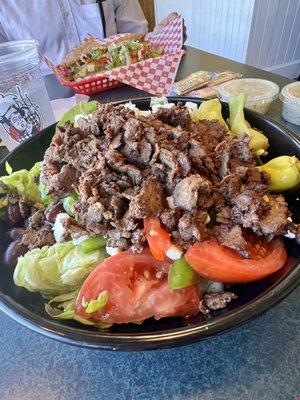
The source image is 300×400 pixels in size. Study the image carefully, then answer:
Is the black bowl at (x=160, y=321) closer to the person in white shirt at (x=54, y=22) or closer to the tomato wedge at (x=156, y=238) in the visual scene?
the tomato wedge at (x=156, y=238)

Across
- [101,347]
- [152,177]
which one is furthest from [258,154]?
[101,347]

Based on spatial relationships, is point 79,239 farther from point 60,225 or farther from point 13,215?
point 13,215

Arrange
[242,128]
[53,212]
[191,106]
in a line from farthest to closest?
[191,106], [242,128], [53,212]

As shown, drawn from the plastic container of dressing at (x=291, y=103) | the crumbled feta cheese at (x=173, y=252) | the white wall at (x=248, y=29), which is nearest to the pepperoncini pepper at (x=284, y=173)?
the crumbled feta cheese at (x=173, y=252)

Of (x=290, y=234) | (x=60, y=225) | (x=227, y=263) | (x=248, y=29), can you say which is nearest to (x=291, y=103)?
(x=290, y=234)

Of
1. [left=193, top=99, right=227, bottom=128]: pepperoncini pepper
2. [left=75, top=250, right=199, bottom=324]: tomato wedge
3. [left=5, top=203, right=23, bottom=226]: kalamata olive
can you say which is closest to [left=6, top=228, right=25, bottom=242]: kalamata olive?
[left=5, top=203, right=23, bottom=226]: kalamata olive

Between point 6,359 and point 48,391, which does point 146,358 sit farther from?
point 6,359

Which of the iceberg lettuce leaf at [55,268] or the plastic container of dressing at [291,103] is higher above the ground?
the iceberg lettuce leaf at [55,268]
